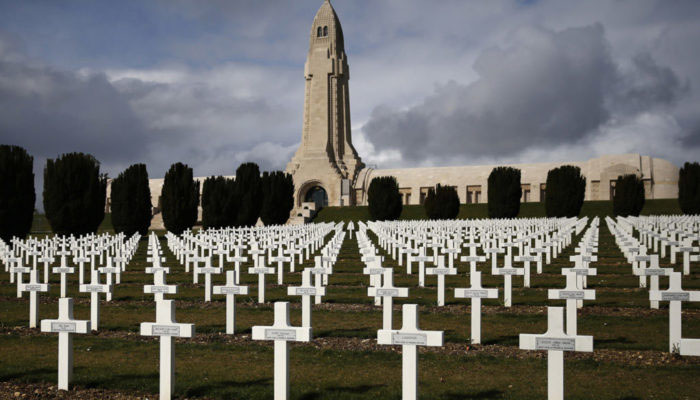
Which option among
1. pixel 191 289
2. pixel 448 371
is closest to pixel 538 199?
pixel 191 289

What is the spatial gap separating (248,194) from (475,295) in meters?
35.3

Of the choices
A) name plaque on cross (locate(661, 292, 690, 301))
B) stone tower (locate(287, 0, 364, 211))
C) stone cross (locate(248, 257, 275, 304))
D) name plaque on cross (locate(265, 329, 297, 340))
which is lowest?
stone cross (locate(248, 257, 275, 304))

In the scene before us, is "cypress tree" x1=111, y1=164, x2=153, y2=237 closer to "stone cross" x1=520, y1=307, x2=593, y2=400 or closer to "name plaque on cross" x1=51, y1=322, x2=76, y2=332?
"name plaque on cross" x1=51, y1=322, x2=76, y2=332

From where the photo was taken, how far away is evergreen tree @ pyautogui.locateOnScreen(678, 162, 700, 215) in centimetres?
3853

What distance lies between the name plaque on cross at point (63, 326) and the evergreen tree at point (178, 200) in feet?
101

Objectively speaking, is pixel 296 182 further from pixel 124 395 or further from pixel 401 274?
pixel 124 395

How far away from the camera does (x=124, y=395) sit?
5.43 m

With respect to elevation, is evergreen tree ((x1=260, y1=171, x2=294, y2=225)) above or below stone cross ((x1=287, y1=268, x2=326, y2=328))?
above

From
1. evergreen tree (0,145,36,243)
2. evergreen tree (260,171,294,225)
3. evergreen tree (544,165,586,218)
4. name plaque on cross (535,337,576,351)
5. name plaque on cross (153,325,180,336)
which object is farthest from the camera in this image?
evergreen tree (260,171,294,225)

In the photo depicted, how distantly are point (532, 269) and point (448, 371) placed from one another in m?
10.0

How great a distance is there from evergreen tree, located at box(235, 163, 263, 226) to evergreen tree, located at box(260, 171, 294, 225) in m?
2.59

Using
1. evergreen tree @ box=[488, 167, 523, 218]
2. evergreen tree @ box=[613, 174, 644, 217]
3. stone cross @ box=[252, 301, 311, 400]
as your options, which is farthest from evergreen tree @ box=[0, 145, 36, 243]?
evergreen tree @ box=[613, 174, 644, 217]

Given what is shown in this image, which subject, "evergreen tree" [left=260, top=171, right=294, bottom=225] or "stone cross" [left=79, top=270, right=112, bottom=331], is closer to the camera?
"stone cross" [left=79, top=270, right=112, bottom=331]

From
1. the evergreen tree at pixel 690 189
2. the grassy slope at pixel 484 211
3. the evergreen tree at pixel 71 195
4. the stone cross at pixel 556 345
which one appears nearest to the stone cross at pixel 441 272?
the stone cross at pixel 556 345
